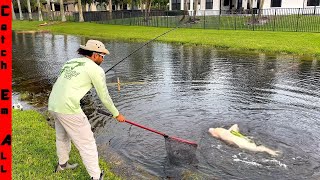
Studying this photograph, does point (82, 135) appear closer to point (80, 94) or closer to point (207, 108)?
point (80, 94)

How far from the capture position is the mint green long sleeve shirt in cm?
458

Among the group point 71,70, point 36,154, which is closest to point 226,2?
point 36,154

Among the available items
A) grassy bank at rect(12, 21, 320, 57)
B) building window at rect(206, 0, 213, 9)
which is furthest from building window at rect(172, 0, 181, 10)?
grassy bank at rect(12, 21, 320, 57)

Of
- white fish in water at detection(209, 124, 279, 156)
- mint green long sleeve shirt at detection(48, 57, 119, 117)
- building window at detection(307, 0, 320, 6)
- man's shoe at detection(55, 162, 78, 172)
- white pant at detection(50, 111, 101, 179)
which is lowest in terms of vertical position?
white fish in water at detection(209, 124, 279, 156)

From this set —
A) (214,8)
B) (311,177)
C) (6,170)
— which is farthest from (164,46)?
(214,8)

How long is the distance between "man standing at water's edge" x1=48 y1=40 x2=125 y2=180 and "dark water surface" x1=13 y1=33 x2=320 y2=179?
129 centimetres

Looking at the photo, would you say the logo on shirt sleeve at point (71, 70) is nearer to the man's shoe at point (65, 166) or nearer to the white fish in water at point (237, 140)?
the man's shoe at point (65, 166)

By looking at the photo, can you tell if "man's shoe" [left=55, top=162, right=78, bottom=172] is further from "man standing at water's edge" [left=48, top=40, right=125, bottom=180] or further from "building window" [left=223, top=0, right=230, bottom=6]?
"building window" [left=223, top=0, right=230, bottom=6]

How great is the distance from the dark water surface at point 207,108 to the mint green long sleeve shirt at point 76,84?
184cm

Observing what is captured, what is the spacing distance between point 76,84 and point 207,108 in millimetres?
5581

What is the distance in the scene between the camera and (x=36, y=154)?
5.92m

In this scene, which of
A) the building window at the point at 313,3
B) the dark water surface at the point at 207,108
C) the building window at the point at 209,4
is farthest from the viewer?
the building window at the point at 209,4

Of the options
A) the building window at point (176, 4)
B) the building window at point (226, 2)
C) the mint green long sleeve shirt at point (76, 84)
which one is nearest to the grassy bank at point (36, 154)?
the mint green long sleeve shirt at point (76, 84)

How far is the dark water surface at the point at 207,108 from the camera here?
6285mm
